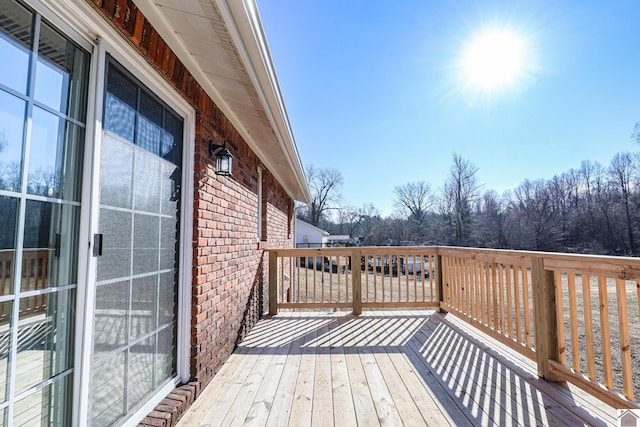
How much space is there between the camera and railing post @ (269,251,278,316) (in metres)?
4.21

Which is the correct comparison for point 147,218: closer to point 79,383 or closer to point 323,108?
point 79,383

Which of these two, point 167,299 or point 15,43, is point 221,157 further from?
point 15,43

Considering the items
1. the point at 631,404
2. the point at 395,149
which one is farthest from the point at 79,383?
the point at 395,149

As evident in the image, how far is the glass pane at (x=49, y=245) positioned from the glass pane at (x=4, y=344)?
0.27 ft

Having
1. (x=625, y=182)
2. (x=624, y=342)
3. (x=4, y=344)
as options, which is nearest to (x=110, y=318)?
(x=4, y=344)

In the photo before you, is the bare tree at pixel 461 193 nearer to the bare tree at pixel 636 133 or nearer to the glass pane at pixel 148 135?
the bare tree at pixel 636 133

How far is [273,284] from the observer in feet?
14.0

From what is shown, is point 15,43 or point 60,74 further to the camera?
point 60,74

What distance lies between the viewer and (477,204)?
27.4 metres

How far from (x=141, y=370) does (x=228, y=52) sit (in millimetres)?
1888

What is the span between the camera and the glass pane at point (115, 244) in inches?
52.2

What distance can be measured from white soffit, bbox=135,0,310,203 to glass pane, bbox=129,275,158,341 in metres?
1.38

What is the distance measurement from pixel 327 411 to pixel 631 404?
1.77 m

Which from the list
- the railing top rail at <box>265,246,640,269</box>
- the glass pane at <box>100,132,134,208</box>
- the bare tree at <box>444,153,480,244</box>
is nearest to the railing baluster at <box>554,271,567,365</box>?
the railing top rail at <box>265,246,640,269</box>
